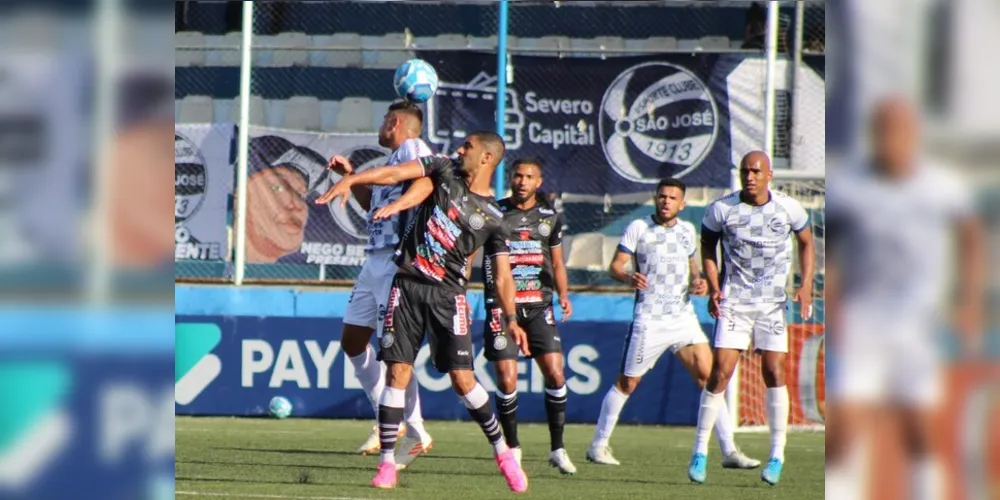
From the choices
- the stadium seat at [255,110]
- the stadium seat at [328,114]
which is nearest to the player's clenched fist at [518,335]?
the stadium seat at [328,114]

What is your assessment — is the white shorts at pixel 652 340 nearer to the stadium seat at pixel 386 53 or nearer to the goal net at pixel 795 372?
the goal net at pixel 795 372

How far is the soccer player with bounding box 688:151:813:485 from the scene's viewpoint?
975 centimetres

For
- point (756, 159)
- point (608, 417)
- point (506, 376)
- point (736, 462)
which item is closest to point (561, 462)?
point (506, 376)

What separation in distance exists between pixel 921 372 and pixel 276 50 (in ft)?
48.5

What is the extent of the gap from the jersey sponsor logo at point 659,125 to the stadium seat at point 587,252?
750 millimetres

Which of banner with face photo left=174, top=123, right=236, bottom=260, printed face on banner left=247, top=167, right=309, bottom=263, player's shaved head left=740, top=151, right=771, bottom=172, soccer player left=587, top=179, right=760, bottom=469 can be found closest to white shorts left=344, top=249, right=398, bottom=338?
soccer player left=587, top=179, right=760, bottom=469

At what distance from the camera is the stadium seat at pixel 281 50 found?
15.6 meters

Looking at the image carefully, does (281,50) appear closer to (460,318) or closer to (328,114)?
(328,114)

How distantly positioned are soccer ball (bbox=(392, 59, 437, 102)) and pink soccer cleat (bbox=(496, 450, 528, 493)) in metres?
2.63

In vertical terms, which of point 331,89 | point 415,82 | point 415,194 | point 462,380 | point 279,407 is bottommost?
point 279,407

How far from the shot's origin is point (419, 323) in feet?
25.8

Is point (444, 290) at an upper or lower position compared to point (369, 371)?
upper

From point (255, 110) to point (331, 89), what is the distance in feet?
2.89

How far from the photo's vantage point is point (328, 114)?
51.8 feet
